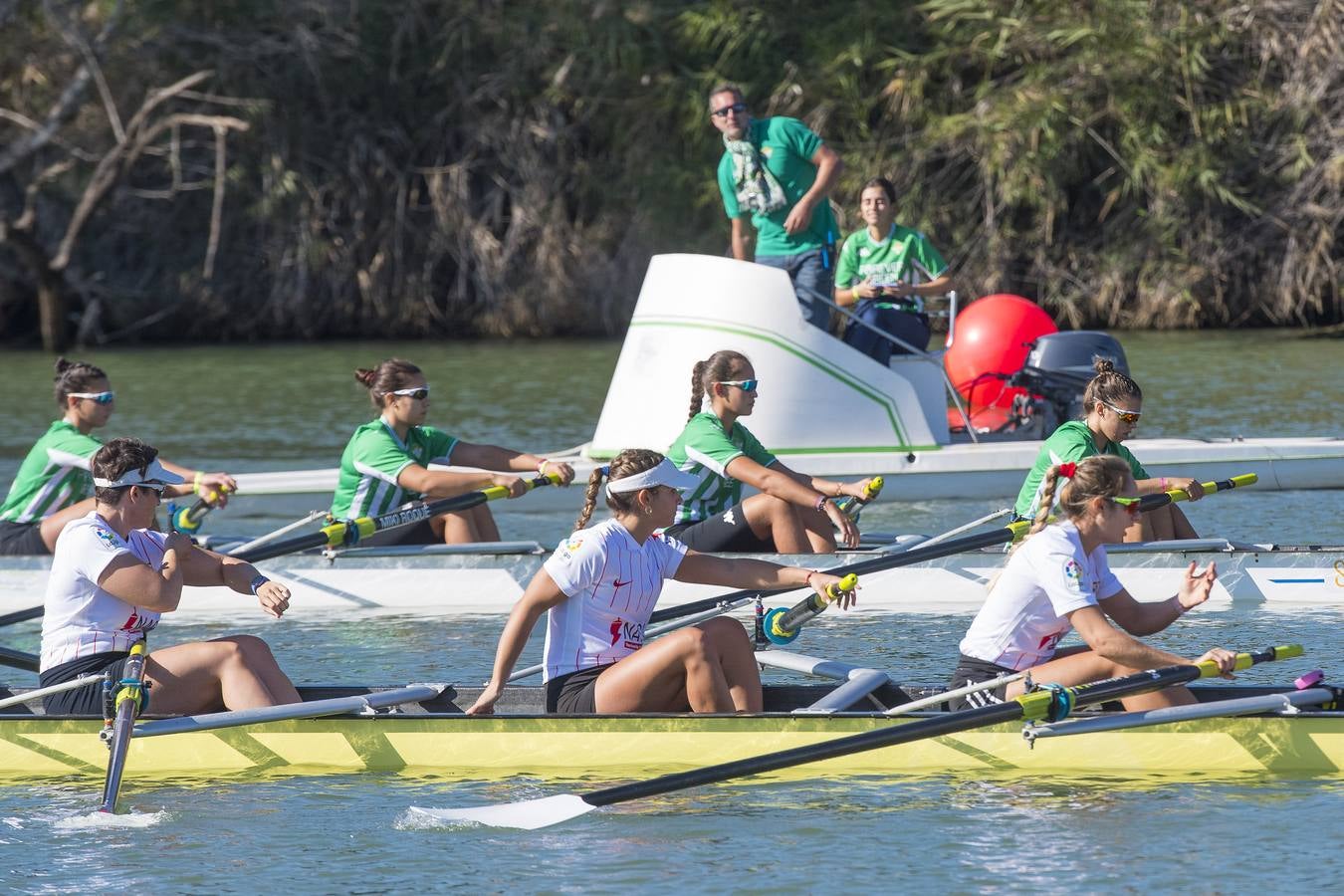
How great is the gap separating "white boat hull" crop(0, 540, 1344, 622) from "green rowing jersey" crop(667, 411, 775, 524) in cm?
41

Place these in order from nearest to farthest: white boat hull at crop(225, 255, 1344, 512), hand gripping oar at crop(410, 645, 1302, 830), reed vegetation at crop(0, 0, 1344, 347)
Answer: hand gripping oar at crop(410, 645, 1302, 830) → white boat hull at crop(225, 255, 1344, 512) → reed vegetation at crop(0, 0, 1344, 347)

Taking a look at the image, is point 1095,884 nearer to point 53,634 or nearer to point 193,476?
point 53,634

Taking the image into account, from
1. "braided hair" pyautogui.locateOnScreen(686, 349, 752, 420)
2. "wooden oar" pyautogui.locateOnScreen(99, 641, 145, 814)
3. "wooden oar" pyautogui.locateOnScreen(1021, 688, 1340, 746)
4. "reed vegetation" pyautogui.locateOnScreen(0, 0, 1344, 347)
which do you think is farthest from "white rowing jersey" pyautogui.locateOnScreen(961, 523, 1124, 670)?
"reed vegetation" pyautogui.locateOnScreen(0, 0, 1344, 347)

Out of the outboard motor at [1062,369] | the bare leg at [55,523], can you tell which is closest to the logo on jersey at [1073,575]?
the bare leg at [55,523]

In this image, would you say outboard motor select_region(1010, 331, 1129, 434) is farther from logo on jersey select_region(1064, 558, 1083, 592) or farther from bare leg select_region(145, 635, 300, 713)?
bare leg select_region(145, 635, 300, 713)

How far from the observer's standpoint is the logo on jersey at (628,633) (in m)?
6.42

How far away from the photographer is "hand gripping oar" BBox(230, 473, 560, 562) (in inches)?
343

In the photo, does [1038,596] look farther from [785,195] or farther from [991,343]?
[991,343]

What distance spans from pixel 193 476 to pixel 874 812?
487cm

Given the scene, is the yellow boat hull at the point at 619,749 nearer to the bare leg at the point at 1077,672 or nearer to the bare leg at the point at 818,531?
the bare leg at the point at 1077,672

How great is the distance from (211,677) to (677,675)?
5.05ft

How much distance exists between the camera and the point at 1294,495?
12125 millimetres

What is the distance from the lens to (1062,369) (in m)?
12.4

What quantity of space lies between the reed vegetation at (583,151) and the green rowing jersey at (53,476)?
14.3m
